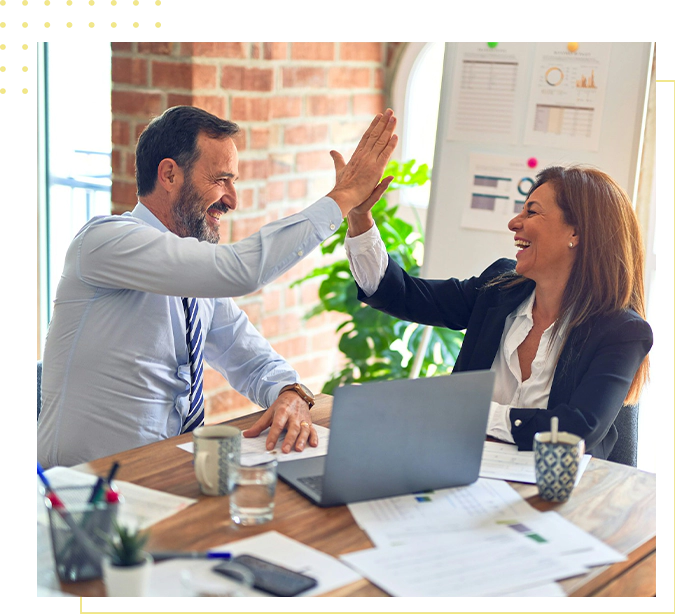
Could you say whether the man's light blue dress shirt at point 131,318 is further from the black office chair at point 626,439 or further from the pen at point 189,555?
the black office chair at point 626,439

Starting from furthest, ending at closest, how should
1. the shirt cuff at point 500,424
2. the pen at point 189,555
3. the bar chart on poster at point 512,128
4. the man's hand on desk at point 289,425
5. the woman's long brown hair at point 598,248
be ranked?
the bar chart on poster at point 512,128, the woman's long brown hair at point 598,248, the shirt cuff at point 500,424, the man's hand on desk at point 289,425, the pen at point 189,555

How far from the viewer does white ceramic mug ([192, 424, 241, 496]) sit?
131 centimetres

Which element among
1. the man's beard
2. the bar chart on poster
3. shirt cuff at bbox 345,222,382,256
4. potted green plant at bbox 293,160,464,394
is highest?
the bar chart on poster

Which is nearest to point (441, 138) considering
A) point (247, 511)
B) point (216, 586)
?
point (247, 511)

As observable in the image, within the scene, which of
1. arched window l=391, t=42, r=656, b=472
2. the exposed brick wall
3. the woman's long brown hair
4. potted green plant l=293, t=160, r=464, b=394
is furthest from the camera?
arched window l=391, t=42, r=656, b=472

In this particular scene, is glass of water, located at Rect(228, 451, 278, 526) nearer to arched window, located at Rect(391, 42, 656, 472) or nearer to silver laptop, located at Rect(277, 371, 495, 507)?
silver laptop, located at Rect(277, 371, 495, 507)

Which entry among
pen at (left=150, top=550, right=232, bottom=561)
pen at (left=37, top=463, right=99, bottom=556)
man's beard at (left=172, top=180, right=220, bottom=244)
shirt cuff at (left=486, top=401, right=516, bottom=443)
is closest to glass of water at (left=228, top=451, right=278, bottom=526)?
pen at (left=150, top=550, right=232, bottom=561)

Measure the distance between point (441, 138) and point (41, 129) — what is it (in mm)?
1967

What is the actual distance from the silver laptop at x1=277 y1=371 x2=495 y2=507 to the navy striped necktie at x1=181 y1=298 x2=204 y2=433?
1.81ft

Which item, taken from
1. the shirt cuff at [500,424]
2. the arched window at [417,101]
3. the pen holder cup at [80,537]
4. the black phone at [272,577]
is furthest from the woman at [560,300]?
the arched window at [417,101]

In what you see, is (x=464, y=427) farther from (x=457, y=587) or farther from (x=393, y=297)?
(x=393, y=297)

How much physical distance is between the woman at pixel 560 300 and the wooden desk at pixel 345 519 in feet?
0.84

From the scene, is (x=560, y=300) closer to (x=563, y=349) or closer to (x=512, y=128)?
(x=563, y=349)

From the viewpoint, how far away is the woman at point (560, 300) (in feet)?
5.76
